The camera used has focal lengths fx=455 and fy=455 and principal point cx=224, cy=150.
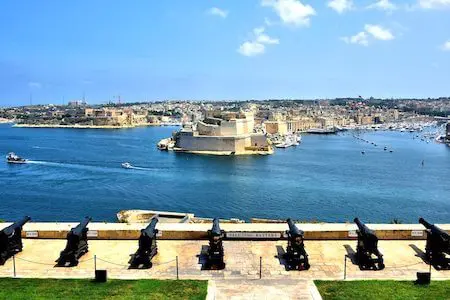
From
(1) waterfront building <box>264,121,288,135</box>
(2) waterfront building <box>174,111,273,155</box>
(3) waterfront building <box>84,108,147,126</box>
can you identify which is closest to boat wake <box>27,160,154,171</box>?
(2) waterfront building <box>174,111,273,155</box>

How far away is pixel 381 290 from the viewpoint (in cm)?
593

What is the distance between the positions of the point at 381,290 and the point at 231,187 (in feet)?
97.6

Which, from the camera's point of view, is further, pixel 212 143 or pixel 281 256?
pixel 212 143

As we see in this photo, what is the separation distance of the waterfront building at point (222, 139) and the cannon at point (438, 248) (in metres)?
55.9

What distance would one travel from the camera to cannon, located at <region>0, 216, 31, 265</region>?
7.00m

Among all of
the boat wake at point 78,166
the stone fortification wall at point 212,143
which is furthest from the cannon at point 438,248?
the stone fortification wall at point 212,143

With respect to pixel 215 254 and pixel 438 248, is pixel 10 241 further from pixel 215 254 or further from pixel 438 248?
pixel 438 248

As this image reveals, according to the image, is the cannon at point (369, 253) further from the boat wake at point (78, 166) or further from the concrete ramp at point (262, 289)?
the boat wake at point (78, 166)

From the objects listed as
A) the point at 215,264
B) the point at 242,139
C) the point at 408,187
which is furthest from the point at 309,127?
the point at 215,264

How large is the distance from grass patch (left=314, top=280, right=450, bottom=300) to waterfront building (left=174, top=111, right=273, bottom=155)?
187ft

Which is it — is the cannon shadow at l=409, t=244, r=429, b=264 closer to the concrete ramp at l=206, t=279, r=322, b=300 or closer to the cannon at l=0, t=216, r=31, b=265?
the concrete ramp at l=206, t=279, r=322, b=300

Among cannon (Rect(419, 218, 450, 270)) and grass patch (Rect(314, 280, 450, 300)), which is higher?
cannon (Rect(419, 218, 450, 270))

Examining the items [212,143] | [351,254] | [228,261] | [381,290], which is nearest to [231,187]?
[351,254]

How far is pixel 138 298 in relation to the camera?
568 cm
